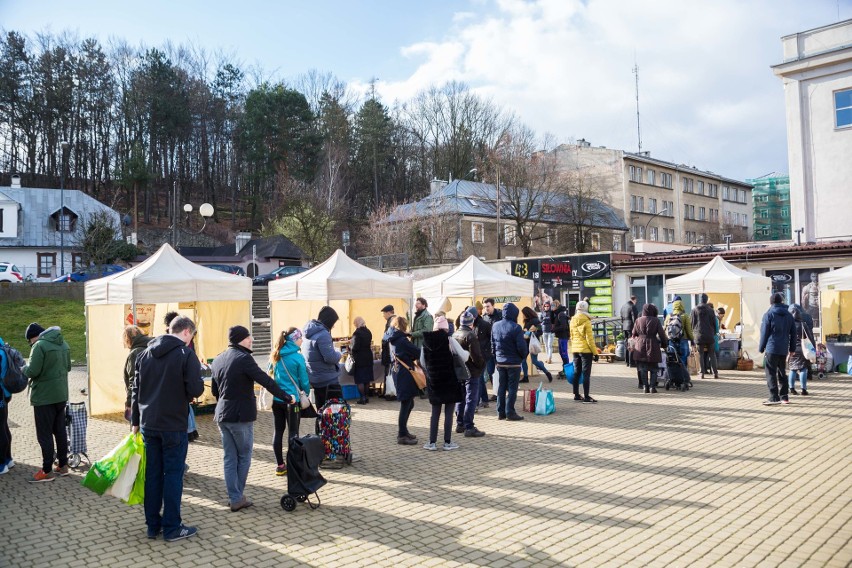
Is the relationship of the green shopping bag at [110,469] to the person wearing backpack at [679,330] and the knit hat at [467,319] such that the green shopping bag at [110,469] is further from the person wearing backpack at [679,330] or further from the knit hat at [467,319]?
the person wearing backpack at [679,330]

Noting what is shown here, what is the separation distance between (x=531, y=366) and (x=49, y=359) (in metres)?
11.2

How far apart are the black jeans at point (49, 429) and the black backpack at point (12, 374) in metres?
0.35

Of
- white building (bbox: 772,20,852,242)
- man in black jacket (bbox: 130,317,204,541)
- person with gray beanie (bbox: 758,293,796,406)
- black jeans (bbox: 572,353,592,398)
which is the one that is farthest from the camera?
white building (bbox: 772,20,852,242)

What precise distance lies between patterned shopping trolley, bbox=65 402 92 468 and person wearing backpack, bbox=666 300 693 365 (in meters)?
11.1

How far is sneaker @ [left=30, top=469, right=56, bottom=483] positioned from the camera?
7.36 metres

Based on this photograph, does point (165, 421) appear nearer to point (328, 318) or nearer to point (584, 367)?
point (328, 318)

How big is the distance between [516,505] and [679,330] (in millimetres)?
8919

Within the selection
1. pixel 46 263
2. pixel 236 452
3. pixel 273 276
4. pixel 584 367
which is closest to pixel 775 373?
pixel 584 367

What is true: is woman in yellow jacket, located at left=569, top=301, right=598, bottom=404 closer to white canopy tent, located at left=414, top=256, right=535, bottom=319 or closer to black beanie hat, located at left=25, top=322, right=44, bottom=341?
white canopy tent, located at left=414, top=256, right=535, bottom=319

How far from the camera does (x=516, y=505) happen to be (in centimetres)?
611

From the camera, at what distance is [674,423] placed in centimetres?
985

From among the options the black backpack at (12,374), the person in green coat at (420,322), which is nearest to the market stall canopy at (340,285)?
the person in green coat at (420,322)

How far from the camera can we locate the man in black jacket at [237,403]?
584 cm

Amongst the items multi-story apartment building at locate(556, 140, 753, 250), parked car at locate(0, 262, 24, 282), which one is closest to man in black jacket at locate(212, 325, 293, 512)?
parked car at locate(0, 262, 24, 282)
